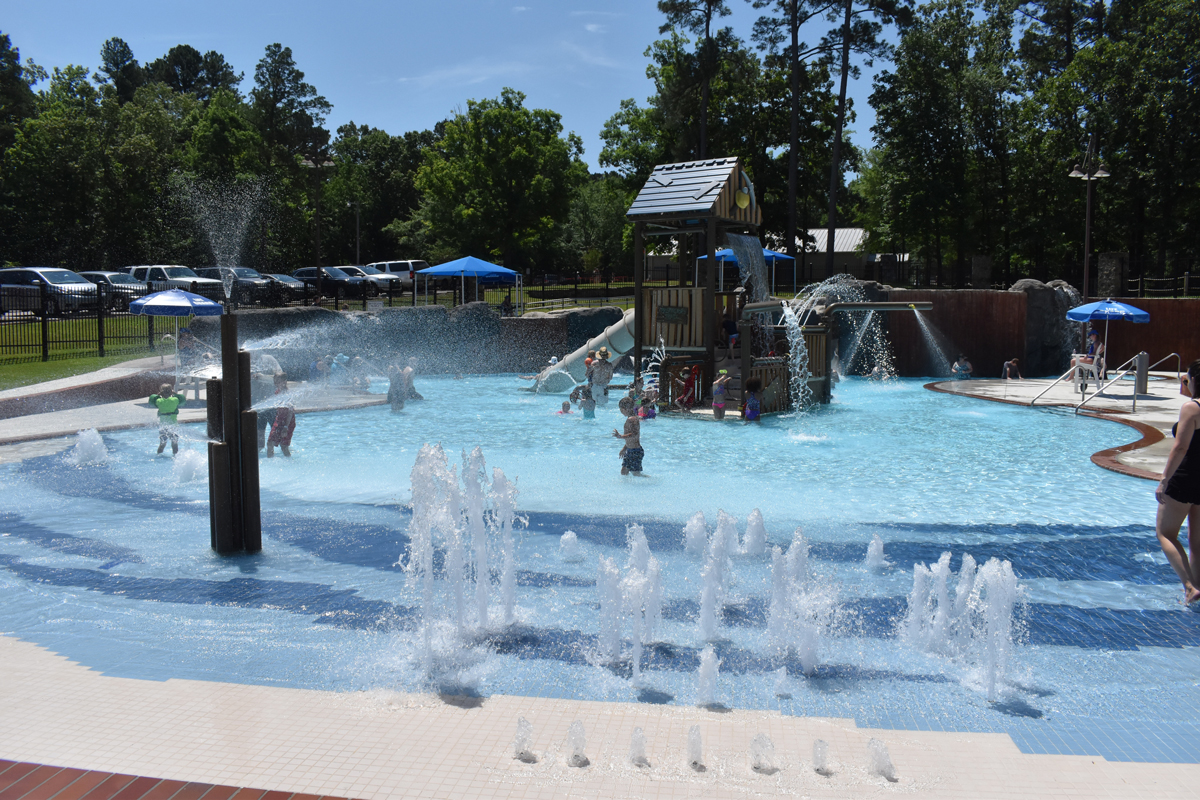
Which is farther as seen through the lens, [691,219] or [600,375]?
[600,375]

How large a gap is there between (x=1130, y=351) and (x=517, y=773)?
28190mm

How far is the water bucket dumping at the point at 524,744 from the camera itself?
388 cm

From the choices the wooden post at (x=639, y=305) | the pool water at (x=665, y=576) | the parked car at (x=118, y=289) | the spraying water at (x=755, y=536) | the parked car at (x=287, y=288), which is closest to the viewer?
the pool water at (x=665, y=576)

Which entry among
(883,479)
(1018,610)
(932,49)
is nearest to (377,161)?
(932,49)

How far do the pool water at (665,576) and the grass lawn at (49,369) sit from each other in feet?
19.8

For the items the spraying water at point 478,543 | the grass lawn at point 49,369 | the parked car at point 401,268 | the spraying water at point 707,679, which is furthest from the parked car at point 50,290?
the spraying water at point 707,679

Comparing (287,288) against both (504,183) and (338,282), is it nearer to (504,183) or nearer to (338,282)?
(338,282)

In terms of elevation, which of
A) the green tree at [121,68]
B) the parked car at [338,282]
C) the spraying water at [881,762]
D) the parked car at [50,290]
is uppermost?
the green tree at [121,68]

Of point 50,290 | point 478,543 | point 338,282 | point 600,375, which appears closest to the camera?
point 478,543

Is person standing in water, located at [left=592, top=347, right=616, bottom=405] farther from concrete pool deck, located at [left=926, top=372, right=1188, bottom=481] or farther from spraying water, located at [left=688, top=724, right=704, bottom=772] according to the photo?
spraying water, located at [left=688, top=724, right=704, bottom=772]

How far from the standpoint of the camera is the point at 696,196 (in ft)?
60.2

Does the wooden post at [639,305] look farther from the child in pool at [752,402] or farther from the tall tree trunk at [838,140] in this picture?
the tall tree trunk at [838,140]

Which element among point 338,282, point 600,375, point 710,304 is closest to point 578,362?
point 600,375

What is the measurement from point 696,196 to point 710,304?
2.39m
